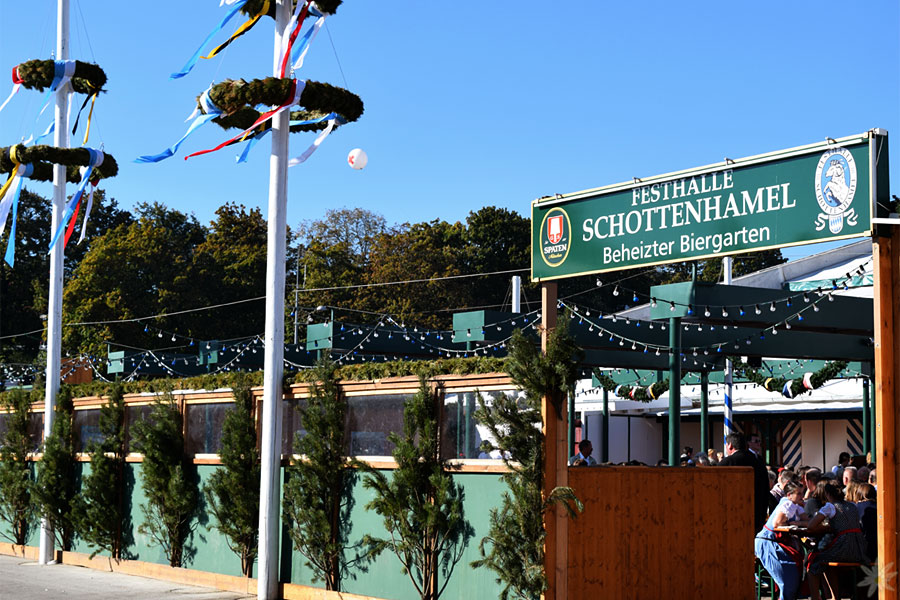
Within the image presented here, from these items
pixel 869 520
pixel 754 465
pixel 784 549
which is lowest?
pixel 784 549

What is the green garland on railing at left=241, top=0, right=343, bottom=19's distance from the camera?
40.1 feet

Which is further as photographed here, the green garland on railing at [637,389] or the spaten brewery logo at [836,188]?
the green garland on railing at [637,389]

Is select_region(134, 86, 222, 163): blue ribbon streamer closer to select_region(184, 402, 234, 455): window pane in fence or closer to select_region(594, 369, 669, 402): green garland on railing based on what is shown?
select_region(184, 402, 234, 455): window pane in fence

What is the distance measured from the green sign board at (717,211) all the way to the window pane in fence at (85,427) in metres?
8.52

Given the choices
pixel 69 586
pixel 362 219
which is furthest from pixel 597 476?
pixel 362 219

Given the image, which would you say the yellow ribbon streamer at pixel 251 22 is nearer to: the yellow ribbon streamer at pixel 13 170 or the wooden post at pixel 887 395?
the yellow ribbon streamer at pixel 13 170

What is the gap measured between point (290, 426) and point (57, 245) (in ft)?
18.4

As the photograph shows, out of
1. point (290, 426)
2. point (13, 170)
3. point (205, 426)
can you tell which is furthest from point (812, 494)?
point (13, 170)

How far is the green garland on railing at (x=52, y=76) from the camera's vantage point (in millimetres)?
15977

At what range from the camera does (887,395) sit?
746 centimetres

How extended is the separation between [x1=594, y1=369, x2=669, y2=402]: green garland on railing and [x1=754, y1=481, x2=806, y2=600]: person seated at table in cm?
1280

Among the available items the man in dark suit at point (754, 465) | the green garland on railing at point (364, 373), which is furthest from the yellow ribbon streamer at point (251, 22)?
the man in dark suit at point (754, 465)

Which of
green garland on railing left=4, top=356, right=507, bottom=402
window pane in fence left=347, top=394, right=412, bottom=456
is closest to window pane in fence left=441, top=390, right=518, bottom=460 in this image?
green garland on railing left=4, top=356, right=507, bottom=402

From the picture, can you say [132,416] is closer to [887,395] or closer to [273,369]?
[273,369]
